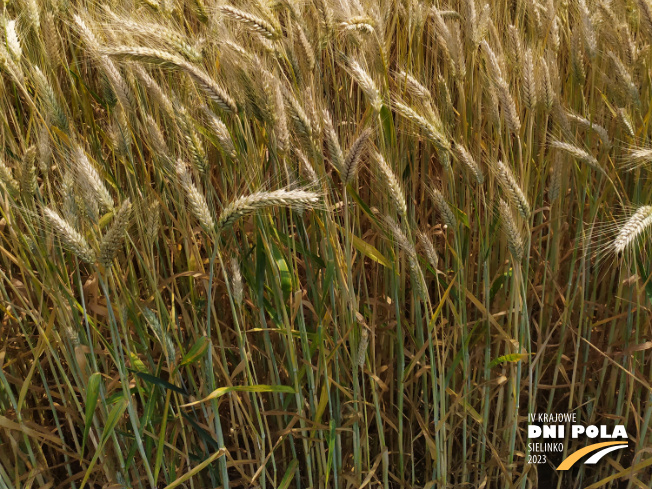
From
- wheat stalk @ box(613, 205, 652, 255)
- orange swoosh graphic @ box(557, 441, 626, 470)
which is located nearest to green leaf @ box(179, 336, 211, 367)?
wheat stalk @ box(613, 205, 652, 255)

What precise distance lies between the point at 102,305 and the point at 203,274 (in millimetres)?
401

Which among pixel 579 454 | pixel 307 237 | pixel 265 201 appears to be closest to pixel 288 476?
pixel 307 237

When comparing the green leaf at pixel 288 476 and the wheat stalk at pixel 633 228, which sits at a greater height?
the wheat stalk at pixel 633 228

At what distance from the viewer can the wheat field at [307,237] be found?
130 cm

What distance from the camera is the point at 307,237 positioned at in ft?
4.79

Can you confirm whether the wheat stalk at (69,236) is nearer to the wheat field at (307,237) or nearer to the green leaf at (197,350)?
the wheat field at (307,237)

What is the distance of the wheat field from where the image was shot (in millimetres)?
1298

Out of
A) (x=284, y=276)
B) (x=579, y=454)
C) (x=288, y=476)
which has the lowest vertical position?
(x=579, y=454)

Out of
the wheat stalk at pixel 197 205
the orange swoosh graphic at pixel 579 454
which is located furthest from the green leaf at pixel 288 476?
the orange swoosh graphic at pixel 579 454

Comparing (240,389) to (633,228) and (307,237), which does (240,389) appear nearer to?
(307,237)

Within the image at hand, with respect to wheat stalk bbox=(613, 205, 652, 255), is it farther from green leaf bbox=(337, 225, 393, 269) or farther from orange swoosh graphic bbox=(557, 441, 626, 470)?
orange swoosh graphic bbox=(557, 441, 626, 470)

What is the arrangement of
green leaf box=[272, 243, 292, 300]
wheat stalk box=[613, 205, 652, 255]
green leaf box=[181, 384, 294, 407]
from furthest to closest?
green leaf box=[272, 243, 292, 300]
green leaf box=[181, 384, 294, 407]
wheat stalk box=[613, 205, 652, 255]

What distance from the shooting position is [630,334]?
168cm

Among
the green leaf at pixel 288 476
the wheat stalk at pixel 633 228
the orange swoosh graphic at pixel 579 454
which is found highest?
the wheat stalk at pixel 633 228
